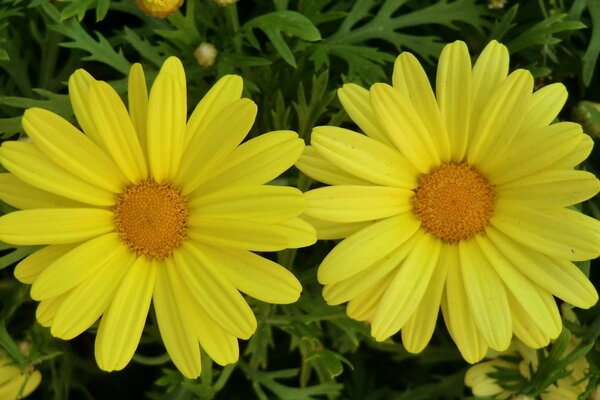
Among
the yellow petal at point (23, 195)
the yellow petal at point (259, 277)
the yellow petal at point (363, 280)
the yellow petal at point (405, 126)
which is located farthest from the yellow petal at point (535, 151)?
the yellow petal at point (23, 195)

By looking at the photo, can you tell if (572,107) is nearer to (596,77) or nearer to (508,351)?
(596,77)

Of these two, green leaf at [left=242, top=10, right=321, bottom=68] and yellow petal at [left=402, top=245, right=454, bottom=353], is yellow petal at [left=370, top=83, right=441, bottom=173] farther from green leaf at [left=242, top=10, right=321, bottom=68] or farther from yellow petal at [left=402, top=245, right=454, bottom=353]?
green leaf at [left=242, top=10, right=321, bottom=68]

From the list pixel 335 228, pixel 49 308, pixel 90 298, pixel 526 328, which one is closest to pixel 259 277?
pixel 335 228

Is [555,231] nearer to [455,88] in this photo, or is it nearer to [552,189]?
[552,189]

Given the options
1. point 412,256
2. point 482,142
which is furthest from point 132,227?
point 482,142

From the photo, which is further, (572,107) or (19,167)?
(572,107)

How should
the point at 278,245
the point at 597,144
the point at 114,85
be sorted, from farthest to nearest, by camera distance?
the point at 597,144 → the point at 114,85 → the point at 278,245
